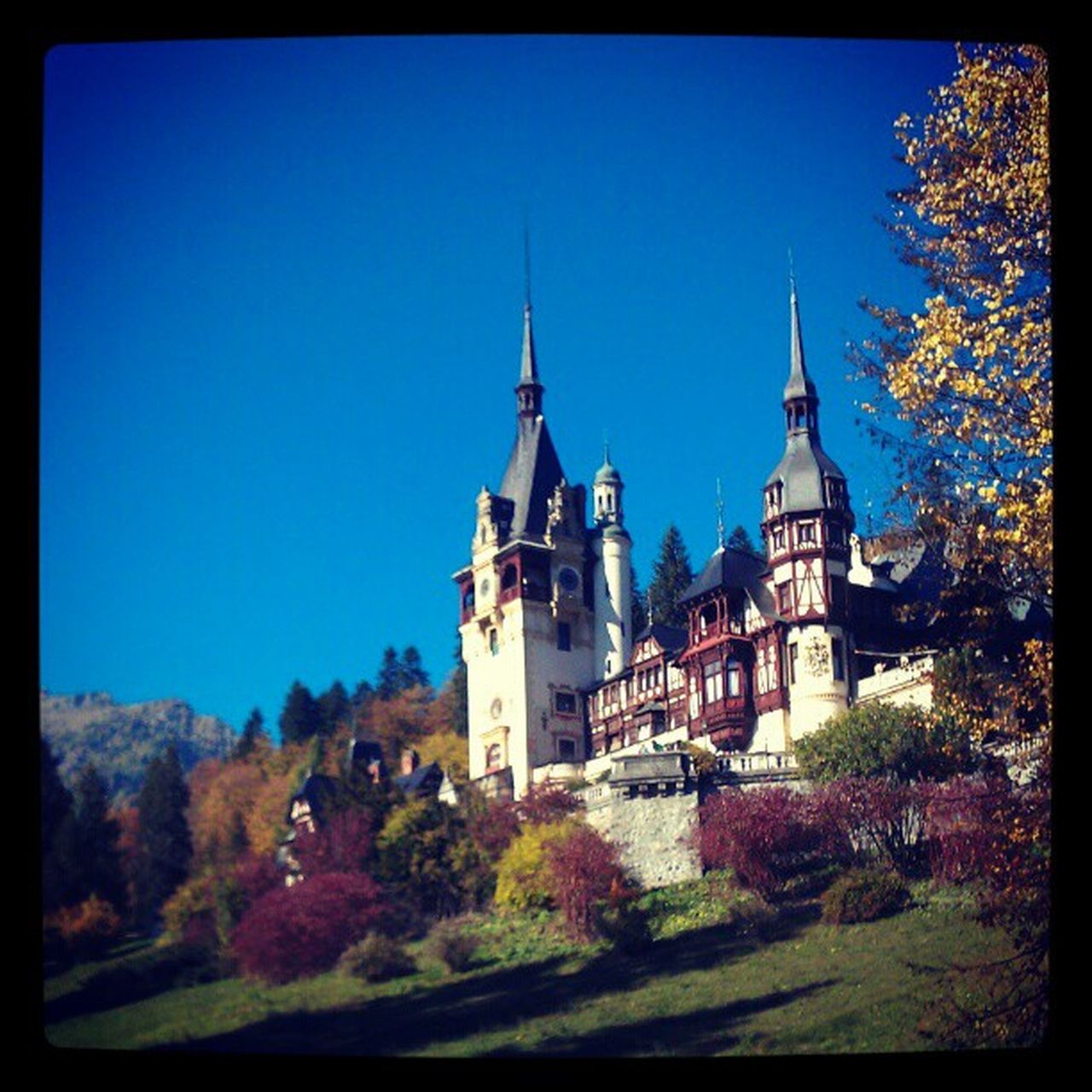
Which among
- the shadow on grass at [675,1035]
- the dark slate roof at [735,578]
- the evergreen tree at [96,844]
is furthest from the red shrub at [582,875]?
the dark slate roof at [735,578]

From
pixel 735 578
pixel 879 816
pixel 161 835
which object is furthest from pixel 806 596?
pixel 161 835

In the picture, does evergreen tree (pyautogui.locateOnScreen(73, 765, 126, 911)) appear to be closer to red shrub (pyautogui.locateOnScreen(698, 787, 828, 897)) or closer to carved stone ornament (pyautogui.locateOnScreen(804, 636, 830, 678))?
red shrub (pyautogui.locateOnScreen(698, 787, 828, 897))

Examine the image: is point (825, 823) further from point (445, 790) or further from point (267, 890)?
point (267, 890)

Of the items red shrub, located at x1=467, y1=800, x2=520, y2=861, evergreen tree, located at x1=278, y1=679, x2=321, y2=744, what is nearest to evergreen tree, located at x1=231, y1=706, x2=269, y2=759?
evergreen tree, located at x1=278, y1=679, x2=321, y2=744

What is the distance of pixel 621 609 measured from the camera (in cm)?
3644

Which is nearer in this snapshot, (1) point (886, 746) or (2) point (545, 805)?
(1) point (886, 746)

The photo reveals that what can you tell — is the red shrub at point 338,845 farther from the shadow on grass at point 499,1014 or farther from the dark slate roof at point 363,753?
the shadow on grass at point 499,1014

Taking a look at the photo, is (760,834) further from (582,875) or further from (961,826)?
(961,826)

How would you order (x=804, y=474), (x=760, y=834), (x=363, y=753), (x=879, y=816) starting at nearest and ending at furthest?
(x=879, y=816)
(x=363, y=753)
(x=760, y=834)
(x=804, y=474)

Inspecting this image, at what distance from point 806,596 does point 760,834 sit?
325 inches

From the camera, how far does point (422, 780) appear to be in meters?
23.5

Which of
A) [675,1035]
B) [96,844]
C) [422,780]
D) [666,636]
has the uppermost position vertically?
[666,636]

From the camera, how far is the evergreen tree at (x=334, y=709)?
18.0 meters

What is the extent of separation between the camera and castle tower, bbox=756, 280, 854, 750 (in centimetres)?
2719
